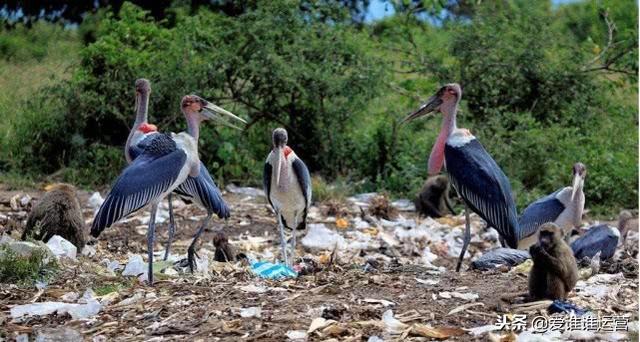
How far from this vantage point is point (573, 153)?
13008 mm

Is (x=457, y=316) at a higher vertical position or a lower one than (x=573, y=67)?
lower

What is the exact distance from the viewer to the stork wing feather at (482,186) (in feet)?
27.3

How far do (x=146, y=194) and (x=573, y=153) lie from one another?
23.1ft

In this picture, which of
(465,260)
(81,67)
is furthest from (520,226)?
(81,67)

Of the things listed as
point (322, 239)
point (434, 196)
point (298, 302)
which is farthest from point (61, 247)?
point (434, 196)

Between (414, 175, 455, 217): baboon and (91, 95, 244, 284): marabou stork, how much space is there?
4.77 meters

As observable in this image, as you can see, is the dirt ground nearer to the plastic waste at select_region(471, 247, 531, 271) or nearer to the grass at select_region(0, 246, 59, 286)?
the grass at select_region(0, 246, 59, 286)

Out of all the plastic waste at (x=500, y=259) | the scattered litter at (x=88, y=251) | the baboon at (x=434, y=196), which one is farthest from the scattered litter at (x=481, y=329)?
the baboon at (x=434, y=196)

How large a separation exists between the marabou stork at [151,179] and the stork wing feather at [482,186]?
2.03 m

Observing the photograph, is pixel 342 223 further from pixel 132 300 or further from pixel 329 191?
pixel 132 300

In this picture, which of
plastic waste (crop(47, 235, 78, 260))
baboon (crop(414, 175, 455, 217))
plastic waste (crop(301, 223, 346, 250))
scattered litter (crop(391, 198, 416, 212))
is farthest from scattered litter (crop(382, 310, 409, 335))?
scattered litter (crop(391, 198, 416, 212))

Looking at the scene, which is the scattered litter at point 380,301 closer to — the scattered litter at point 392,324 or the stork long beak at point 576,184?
the scattered litter at point 392,324

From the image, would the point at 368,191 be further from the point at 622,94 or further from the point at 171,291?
the point at 171,291

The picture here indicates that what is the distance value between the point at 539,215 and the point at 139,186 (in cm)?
366
